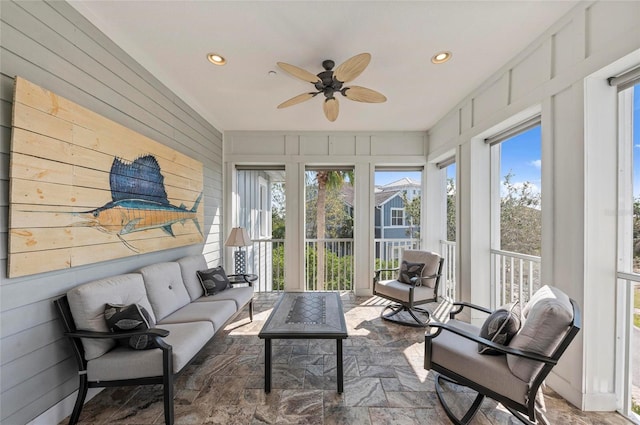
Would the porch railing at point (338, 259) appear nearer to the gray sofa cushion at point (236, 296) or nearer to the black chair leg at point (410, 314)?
the black chair leg at point (410, 314)

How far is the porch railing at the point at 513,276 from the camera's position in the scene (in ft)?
8.57

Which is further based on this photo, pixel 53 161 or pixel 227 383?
pixel 227 383

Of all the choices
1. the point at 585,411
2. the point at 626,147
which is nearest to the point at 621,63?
the point at 626,147

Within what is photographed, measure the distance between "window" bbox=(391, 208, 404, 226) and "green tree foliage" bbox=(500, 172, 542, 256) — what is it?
1.80m

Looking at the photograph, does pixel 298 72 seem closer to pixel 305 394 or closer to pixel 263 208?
pixel 305 394

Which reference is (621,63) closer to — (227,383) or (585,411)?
(585,411)

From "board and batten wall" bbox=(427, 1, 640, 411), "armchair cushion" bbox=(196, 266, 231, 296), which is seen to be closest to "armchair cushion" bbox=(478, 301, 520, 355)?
"board and batten wall" bbox=(427, 1, 640, 411)

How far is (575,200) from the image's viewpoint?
1854mm

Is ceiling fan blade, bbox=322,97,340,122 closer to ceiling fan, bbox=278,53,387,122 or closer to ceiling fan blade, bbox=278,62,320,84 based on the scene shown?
ceiling fan, bbox=278,53,387,122

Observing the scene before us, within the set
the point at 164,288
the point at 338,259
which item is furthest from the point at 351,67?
the point at 338,259

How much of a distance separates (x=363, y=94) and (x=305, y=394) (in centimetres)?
269

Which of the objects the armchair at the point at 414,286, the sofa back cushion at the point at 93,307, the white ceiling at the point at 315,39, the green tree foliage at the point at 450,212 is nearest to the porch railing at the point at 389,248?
the green tree foliage at the point at 450,212

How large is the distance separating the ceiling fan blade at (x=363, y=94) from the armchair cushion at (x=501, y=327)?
2.04m

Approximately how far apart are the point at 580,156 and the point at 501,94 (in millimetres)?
1121
